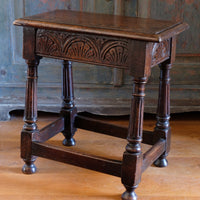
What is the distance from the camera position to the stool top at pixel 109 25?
181cm

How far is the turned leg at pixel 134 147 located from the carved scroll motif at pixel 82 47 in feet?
0.47

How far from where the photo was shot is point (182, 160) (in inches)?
97.0

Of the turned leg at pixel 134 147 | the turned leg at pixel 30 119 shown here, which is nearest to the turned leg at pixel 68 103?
the turned leg at pixel 30 119

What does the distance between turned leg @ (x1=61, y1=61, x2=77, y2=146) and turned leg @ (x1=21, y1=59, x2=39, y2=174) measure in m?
0.33

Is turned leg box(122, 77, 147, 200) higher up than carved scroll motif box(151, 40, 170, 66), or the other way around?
carved scroll motif box(151, 40, 170, 66)

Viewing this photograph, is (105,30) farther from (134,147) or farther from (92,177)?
(92,177)

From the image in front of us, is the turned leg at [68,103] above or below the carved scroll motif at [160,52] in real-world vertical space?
below

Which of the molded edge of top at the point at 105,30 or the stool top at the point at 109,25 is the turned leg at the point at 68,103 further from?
the molded edge of top at the point at 105,30

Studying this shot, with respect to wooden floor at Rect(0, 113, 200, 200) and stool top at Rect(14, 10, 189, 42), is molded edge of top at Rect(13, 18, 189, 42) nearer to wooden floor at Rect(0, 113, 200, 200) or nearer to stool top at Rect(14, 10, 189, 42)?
stool top at Rect(14, 10, 189, 42)

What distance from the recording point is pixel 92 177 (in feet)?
7.41

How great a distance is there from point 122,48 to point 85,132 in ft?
3.53

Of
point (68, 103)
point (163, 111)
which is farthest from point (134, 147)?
point (68, 103)

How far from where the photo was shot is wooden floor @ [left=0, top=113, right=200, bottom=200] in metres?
2.09

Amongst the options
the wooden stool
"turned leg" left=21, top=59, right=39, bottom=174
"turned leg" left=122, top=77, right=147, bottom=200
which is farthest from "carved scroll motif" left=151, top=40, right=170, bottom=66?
"turned leg" left=21, top=59, right=39, bottom=174
